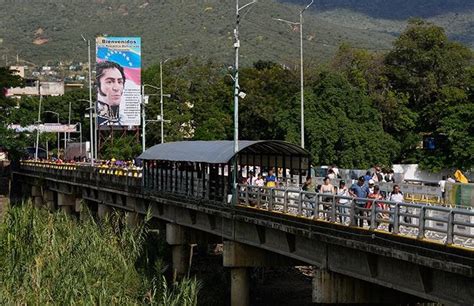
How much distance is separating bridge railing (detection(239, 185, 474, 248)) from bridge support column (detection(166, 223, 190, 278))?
9.67 m

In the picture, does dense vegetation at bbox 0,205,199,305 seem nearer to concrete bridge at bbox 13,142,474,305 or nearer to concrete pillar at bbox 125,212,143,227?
concrete bridge at bbox 13,142,474,305

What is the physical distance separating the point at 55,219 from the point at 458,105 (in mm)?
33801

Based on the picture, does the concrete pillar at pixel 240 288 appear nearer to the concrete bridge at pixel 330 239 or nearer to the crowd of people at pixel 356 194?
the concrete bridge at pixel 330 239

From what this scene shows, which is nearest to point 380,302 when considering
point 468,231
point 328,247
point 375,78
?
point 328,247

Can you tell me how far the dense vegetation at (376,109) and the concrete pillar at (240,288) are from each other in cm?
3769

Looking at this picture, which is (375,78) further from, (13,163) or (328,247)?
(328,247)

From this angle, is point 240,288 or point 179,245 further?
point 179,245

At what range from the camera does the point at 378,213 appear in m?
23.7

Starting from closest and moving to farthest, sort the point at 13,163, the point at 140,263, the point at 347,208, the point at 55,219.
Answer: the point at 347,208 → the point at 140,263 → the point at 55,219 → the point at 13,163

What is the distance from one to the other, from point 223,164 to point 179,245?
778cm

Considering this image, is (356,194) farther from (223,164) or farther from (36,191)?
(36,191)

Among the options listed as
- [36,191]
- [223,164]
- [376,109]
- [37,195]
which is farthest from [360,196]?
[36,191]

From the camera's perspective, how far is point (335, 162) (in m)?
71.8

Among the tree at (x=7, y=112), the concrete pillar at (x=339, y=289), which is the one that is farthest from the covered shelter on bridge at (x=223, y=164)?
the tree at (x=7, y=112)
